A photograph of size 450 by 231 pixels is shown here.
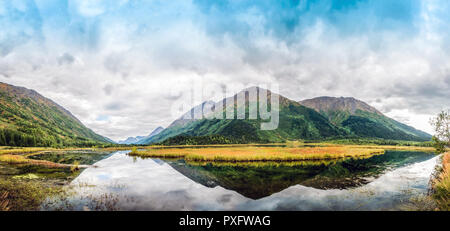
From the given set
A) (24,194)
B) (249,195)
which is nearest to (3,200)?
(24,194)

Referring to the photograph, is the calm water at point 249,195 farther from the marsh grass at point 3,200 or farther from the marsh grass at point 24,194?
the marsh grass at point 3,200

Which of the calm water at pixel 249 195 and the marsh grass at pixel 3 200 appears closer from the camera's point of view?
the marsh grass at pixel 3 200

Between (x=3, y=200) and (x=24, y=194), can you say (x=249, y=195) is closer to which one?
(x=3, y=200)

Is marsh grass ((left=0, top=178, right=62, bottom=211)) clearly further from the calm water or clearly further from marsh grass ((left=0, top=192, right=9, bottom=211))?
the calm water

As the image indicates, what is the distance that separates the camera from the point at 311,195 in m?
19.3

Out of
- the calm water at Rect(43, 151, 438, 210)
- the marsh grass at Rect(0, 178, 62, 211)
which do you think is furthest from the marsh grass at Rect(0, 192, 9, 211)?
the calm water at Rect(43, 151, 438, 210)

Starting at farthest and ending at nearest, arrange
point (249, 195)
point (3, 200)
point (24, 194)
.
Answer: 1. point (249, 195)
2. point (24, 194)
3. point (3, 200)

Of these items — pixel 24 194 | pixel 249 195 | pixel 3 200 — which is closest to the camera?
pixel 3 200

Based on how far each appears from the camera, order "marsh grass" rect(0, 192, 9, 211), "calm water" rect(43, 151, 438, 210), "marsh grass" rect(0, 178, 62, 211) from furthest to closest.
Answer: "calm water" rect(43, 151, 438, 210), "marsh grass" rect(0, 178, 62, 211), "marsh grass" rect(0, 192, 9, 211)

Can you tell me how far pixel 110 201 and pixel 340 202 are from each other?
1833 cm

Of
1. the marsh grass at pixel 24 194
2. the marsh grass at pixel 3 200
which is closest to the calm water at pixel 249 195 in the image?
the marsh grass at pixel 24 194

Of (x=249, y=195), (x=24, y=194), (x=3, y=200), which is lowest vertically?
(x=249, y=195)

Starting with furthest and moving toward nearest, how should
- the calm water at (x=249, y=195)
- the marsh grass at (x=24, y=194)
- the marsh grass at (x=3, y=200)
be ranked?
the calm water at (x=249, y=195) → the marsh grass at (x=24, y=194) → the marsh grass at (x=3, y=200)
